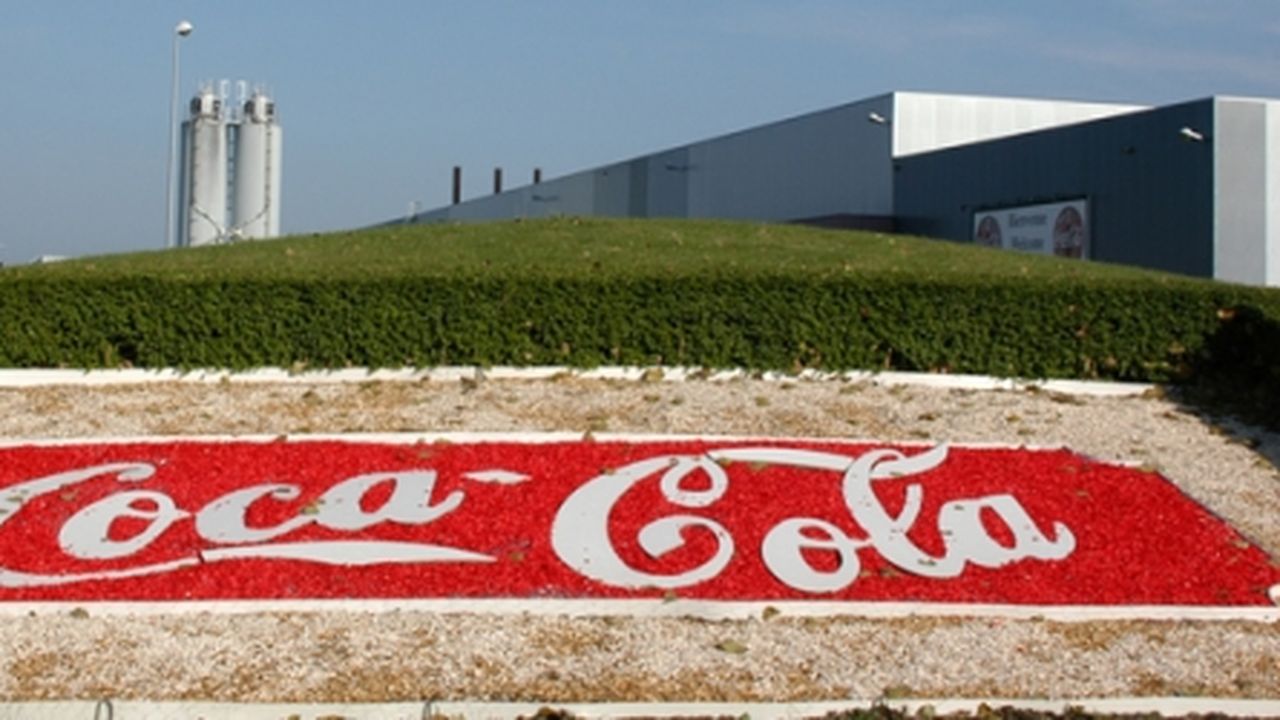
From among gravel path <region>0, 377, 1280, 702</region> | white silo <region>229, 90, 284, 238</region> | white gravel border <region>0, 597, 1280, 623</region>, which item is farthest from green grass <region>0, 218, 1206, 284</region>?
white silo <region>229, 90, 284, 238</region>

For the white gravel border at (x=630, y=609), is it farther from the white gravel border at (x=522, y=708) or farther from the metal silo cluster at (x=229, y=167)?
the metal silo cluster at (x=229, y=167)

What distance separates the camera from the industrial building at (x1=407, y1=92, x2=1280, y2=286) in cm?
2630

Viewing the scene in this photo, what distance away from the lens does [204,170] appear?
4850cm

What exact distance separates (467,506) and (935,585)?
119 inches

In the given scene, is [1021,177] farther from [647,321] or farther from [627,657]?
[627,657]

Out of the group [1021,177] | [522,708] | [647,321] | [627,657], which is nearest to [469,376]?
[647,321]

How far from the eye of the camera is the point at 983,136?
123 ft

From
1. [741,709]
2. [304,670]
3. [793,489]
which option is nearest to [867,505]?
[793,489]

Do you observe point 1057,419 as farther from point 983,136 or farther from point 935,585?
point 983,136

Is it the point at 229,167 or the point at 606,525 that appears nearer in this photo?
the point at 606,525

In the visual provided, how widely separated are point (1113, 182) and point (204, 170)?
31.1 m

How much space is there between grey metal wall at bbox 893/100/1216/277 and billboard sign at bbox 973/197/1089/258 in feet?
0.61

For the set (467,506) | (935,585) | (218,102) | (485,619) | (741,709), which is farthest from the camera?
(218,102)

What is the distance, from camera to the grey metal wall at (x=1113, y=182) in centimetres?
2670
